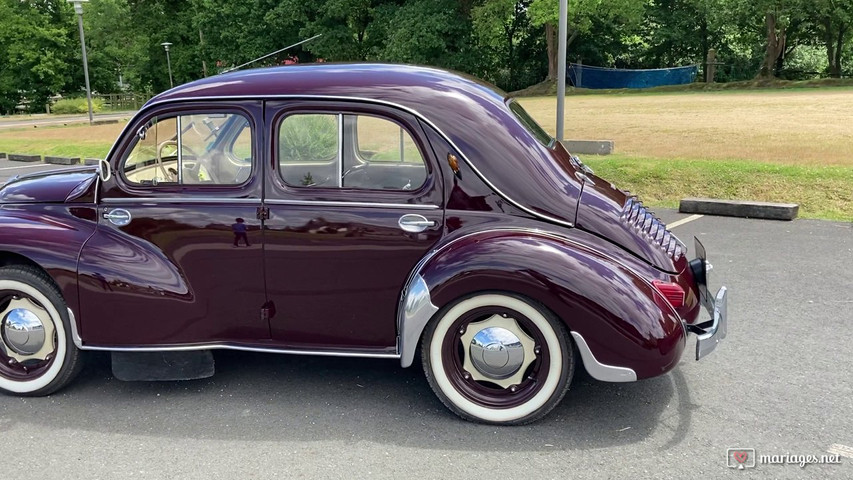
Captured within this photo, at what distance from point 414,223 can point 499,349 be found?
72 centimetres

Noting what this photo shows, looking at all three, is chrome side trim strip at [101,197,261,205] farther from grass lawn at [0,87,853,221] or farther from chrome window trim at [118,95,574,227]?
grass lawn at [0,87,853,221]

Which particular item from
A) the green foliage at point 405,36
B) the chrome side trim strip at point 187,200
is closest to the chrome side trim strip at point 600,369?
the chrome side trim strip at point 187,200

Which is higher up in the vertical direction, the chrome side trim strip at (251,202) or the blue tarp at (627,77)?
the blue tarp at (627,77)

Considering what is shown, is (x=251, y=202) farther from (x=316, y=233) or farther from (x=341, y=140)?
(x=341, y=140)

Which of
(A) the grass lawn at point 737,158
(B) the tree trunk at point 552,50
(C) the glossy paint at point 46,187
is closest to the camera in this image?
(C) the glossy paint at point 46,187

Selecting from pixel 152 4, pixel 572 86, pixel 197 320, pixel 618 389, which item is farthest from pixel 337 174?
pixel 152 4

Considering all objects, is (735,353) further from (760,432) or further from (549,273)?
(549,273)

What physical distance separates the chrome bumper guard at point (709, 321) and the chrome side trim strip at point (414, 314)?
1241 millimetres

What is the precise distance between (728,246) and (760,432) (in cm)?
360

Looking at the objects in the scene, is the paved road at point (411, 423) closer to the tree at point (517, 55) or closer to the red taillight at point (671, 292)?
the red taillight at point (671, 292)

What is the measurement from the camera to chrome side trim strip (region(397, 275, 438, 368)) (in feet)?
9.94

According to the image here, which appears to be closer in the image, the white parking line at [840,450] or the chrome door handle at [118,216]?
the white parking line at [840,450]

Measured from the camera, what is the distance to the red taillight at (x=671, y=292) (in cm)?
302

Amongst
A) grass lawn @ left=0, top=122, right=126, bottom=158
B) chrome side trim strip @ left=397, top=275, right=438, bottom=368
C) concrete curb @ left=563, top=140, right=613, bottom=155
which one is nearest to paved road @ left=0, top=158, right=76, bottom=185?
grass lawn @ left=0, top=122, right=126, bottom=158
